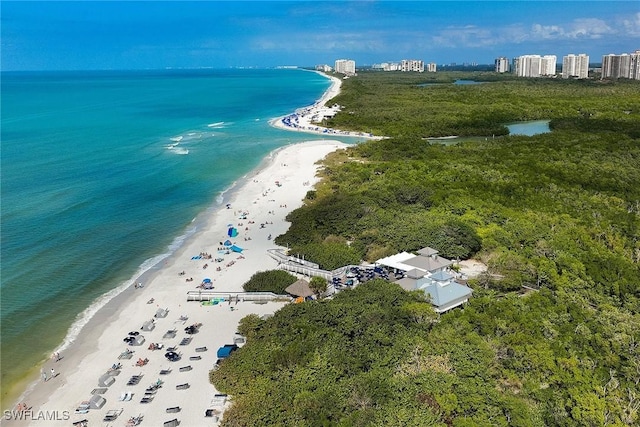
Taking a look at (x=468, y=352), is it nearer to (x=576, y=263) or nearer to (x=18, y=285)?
(x=576, y=263)

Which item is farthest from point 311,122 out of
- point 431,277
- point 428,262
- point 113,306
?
point 431,277

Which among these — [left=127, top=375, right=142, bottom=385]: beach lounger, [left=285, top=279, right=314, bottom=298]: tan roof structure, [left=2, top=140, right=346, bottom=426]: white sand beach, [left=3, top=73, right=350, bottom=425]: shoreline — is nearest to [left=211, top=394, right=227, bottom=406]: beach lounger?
[left=2, top=140, right=346, bottom=426]: white sand beach

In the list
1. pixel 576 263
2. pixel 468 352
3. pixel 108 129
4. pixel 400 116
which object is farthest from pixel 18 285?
pixel 400 116

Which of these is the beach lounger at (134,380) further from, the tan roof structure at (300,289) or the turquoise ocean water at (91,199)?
the tan roof structure at (300,289)

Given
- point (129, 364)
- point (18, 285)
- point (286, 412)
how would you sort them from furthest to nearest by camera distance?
point (18, 285) → point (129, 364) → point (286, 412)

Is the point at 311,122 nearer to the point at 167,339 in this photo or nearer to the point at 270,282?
the point at 270,282

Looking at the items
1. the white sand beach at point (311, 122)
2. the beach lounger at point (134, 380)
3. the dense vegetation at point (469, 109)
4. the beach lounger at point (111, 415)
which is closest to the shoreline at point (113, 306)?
the beach lounger at point (111, 415)

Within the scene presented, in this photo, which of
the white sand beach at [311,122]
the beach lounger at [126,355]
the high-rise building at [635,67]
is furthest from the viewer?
the high-rise building at [635,67]
